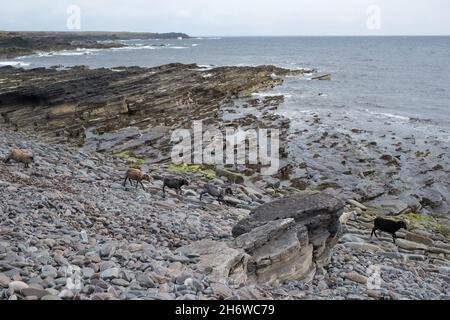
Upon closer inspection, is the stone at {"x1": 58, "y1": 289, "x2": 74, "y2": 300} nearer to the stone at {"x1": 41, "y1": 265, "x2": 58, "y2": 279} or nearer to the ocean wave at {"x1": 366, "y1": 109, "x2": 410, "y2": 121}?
the stone at {"x1": 41, "y1": 265, "x2": 58, "y2": 279}

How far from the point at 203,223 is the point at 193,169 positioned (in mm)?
10887

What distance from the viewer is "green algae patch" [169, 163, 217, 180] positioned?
2482cm

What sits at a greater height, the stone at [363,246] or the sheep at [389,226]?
the sheep at [389,226]

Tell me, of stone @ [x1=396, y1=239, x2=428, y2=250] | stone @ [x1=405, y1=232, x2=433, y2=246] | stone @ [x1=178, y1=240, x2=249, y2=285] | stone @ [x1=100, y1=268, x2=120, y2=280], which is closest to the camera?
stone @ [x1=100, y1=268, x2=120, y2=280]

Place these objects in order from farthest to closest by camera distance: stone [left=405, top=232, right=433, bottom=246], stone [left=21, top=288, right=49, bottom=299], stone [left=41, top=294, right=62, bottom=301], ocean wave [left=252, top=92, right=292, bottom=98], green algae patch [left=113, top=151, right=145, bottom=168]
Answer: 1. ocean wave [left=252, top=92, right=292, bottom=98]
2. green algae patch [left=113, top=151, right=145, bottom=168]
3. stone [left=405, top=232, right=433, bottom=246]
4. stone [left=21, top=288, right=49, bottom=299]
5. stone [left=41, top=294, right=62, bottom=301]

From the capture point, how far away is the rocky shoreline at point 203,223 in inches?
353

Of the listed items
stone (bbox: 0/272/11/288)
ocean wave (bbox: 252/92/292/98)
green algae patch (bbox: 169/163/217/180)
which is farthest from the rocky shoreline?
ocean wave (bbox: 252/92/292/98)

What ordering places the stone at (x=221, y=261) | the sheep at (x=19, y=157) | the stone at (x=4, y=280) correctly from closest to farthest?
the stone at (x=4, y=280), the stone at (x=221, y=261), the sheep at (x=19, y=157)

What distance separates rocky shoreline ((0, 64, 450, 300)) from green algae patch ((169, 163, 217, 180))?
0.12m

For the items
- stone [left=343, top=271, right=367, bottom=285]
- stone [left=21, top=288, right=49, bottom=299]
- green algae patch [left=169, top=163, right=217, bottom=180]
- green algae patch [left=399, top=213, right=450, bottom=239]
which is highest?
stone [left=21, top=288, right=49, bottom=299]

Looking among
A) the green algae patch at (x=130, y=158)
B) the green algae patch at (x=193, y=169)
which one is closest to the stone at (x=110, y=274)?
the green algae patch at (x=193, y=169)

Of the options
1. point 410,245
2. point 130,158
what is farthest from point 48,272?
point 130,158

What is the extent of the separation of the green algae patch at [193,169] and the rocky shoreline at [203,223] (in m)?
0.12

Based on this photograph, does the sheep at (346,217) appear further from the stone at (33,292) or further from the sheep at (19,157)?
the stone at (33,292)
